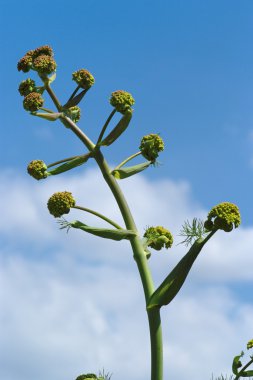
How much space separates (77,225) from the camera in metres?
5.42

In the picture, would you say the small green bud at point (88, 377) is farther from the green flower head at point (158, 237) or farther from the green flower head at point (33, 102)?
the green flower head at point (33, 102)

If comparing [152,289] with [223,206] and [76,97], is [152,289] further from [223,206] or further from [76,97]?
[76,97]

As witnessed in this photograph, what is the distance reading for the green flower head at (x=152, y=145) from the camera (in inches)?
225

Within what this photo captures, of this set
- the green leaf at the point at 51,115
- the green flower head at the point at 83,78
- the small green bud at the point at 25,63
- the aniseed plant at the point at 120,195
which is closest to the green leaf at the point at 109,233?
the aniseed plant at the point at 120,195

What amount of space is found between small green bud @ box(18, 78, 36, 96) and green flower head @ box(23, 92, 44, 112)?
177 millimetres

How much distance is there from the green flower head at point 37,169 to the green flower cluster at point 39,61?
85 cm

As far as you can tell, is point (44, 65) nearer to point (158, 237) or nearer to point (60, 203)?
point (60, 203)

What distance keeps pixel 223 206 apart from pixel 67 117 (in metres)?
1.73

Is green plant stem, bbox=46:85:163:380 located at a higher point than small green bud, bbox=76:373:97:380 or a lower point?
higher

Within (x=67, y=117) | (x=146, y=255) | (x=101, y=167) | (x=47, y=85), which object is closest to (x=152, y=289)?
(x=146, y=255)

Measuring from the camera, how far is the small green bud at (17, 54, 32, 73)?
19.3ft

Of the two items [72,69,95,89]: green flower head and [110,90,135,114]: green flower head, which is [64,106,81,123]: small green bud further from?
[110,90,135,114]: green flower head

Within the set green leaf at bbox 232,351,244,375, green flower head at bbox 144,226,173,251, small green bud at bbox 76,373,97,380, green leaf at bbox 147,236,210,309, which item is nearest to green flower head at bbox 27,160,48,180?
green flower head at bbox 144,226,173,251

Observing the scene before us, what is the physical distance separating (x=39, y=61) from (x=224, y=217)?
90.8 inches
